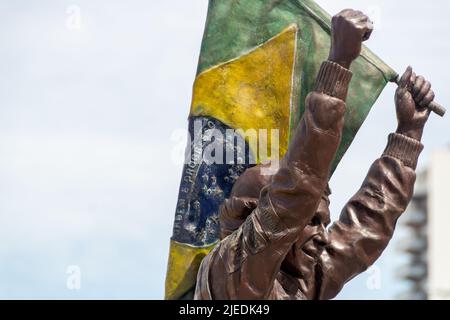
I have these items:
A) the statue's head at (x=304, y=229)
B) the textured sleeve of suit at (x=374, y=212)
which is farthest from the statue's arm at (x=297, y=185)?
the textured sleeve of suit at (x=374, y=212)

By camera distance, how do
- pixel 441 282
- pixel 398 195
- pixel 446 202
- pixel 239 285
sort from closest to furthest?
pixel 239 285, pixel 398 195, pixel 441 282, pixel 446 202

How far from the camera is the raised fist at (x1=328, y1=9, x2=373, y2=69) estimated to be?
322 inches

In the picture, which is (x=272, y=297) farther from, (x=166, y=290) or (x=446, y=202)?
(x=446, y=202)

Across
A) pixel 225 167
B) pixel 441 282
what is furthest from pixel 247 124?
pixel 441 282

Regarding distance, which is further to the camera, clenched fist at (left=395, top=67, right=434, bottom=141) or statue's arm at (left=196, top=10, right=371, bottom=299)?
clenched fist at (left=395, top=67, right=434, bottom=141)

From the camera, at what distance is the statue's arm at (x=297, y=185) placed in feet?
26.9

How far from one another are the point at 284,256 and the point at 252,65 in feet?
5.01

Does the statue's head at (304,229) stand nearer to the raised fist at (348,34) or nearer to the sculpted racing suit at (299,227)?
the sculpted racing suit at (299,227)

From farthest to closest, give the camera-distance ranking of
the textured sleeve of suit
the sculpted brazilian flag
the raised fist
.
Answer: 1. the sculpted brazilian flag
2. the textured sleeve of suit
3. the raised fist

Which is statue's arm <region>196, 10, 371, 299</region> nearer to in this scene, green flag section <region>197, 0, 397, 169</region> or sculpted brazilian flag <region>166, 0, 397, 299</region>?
sculpted brazilian flag <region>166, 0, 397, 299</region>

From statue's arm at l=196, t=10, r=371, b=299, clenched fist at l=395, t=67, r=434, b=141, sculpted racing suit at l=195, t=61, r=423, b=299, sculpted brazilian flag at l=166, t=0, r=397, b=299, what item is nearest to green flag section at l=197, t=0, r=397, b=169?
sculpted brazilian flag at l=166, t=0, r=397, b=299

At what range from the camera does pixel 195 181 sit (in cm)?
944
